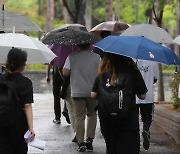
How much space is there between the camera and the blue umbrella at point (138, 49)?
5.71 metres

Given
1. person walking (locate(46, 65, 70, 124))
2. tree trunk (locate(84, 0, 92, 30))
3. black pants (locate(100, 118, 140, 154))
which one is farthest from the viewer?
tree trunk (locate(84, 0, 92, 30))

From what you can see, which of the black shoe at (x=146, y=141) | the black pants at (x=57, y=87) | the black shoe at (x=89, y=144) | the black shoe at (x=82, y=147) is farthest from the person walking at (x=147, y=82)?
the black pants at (x=57, y=87)

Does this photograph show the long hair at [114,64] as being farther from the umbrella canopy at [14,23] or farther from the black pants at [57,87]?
the black pants at [57,87]

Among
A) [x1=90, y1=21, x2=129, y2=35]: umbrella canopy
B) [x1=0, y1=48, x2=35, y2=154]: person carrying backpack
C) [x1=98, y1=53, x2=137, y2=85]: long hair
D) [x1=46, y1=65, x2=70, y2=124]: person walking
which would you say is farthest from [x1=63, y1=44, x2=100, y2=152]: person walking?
[x1=90, y1=21, x2=129, y2=35]: umbrella canopy

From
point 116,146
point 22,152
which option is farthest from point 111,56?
point 22,152

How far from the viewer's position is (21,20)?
8.09m

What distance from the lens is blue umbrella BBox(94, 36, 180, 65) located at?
5.71 meters

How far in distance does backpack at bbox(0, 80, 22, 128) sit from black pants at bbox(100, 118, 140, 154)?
3.40ft

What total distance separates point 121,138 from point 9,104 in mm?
1312

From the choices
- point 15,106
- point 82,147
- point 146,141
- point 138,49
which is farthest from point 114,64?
point 82,147

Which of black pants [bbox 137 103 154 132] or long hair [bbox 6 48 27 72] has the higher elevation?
long hair [bbox 6 48 27 72]

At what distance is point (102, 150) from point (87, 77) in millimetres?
1253

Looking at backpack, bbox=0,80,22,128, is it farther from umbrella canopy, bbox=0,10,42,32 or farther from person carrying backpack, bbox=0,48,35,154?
→ umbrella canopy, bbox=0,10,42,32

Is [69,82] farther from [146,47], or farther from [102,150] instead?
[146,47]
